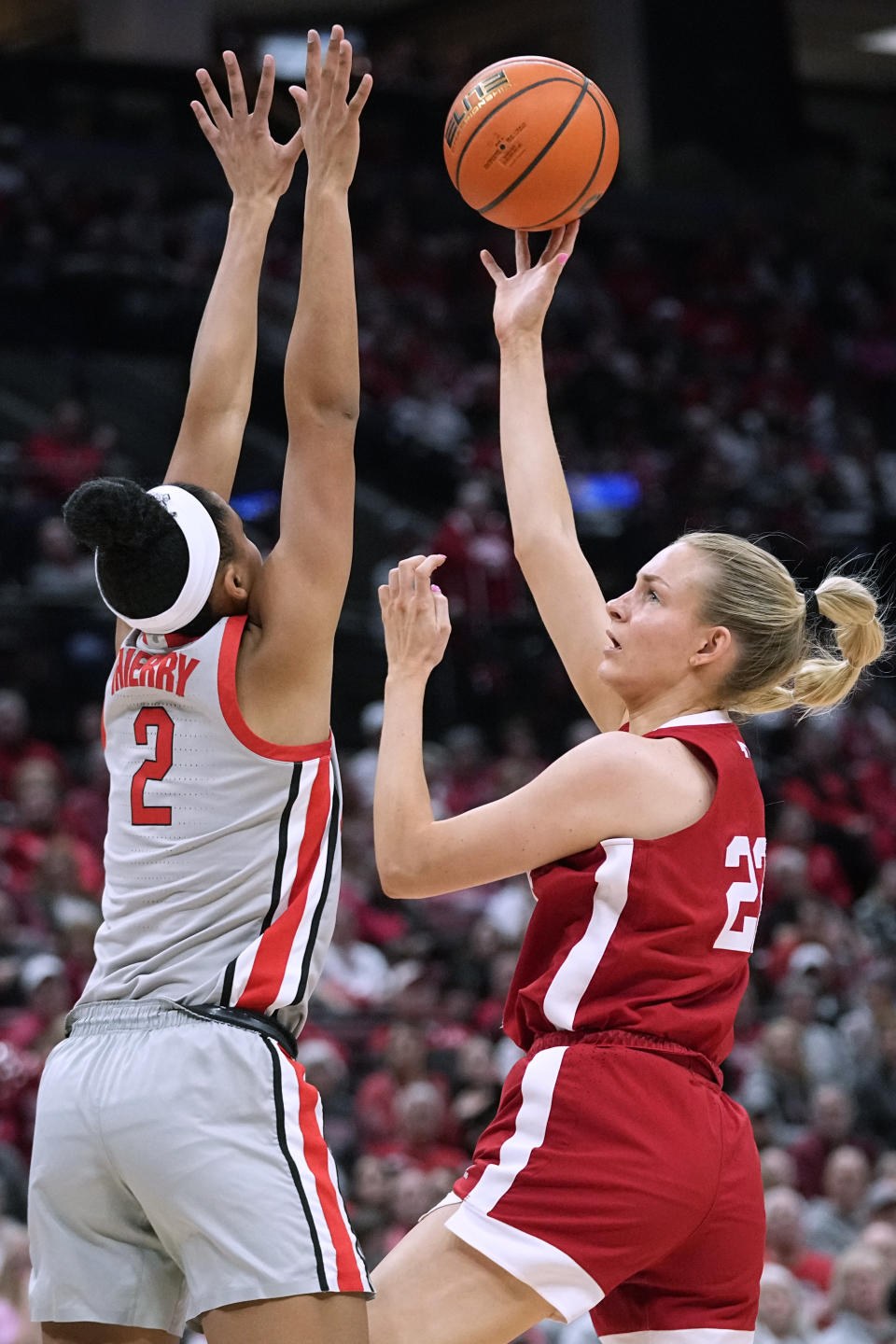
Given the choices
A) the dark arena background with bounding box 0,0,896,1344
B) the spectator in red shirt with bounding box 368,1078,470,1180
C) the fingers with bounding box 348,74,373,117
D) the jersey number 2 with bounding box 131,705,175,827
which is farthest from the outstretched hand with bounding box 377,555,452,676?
the spectator in red shirt with bounding box 368,1078,470,1180

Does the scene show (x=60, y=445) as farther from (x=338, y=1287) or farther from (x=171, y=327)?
(x=338, y=1287)

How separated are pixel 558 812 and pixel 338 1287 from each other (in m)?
0.78

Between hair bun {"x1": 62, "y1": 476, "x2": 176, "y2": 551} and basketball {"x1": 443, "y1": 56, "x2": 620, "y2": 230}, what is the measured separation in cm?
121

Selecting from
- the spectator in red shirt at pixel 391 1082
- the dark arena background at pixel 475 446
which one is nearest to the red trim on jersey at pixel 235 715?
the dark arena background at pixel 475 446

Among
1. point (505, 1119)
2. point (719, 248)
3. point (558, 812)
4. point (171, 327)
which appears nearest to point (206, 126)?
point (558, 812)

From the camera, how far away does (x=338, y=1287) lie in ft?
8.27

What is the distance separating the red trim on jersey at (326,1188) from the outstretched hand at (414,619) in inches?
26.4

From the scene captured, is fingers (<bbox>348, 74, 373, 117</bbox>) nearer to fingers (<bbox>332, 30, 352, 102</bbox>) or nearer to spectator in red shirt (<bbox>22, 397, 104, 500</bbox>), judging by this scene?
fingers (<bbox>332, 30, 352, 102</bbox>)

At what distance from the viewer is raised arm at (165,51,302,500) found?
3266 millimetres

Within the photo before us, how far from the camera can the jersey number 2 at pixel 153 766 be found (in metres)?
2.77

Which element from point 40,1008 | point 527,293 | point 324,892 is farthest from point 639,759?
point 40,1008

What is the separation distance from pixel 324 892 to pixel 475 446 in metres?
12.4

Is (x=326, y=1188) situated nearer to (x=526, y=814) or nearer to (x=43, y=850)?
(x=526, y=814)

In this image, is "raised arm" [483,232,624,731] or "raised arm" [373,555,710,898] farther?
"raised arm" [483,232,624,731]
